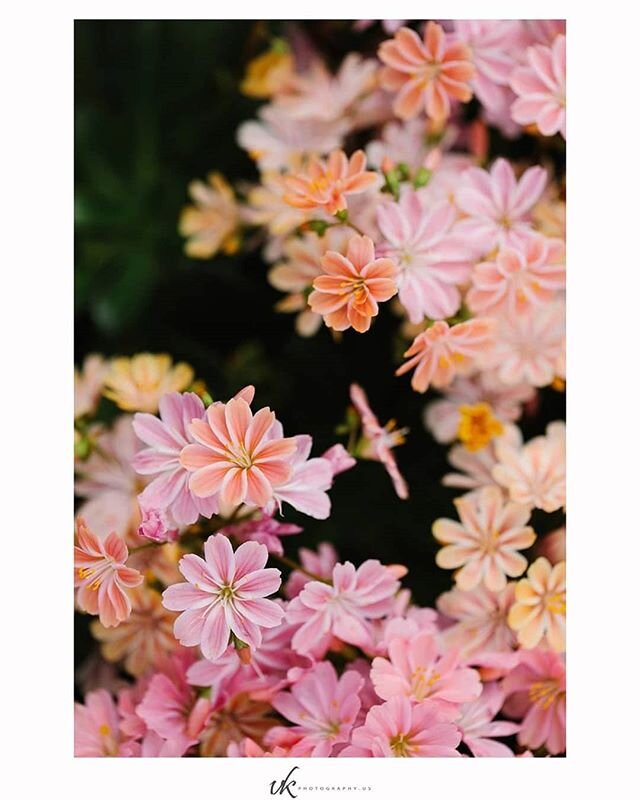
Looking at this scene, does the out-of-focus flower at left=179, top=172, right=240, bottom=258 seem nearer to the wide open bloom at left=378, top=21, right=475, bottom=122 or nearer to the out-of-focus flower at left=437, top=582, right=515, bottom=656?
the wide open bloom at left=378, top=21, right=475, bottom=122

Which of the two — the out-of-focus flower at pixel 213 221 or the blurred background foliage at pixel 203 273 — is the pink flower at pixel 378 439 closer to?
the blurred background foliage at pixel 203 273

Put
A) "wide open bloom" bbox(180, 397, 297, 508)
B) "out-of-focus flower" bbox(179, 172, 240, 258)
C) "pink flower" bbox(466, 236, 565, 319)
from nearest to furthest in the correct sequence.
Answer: "wide open bloom" bbox(180, 397, 297, 508) → "pink flower" bbox(466, 236, 565, 319) → "out-of-focus flower" bbox(179, 172, 240, 258)

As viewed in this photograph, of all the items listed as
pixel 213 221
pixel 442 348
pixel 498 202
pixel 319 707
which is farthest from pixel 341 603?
pixel 213 221

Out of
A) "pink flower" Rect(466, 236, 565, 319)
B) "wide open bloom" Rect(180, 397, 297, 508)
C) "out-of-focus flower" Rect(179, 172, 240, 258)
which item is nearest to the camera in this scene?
"wide open bloom" Rect(180, 397, 297, 508)

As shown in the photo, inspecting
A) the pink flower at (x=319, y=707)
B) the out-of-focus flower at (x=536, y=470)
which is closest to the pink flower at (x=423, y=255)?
the out-of-focus flower at (x=536, y=470)

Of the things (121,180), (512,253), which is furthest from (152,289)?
(512,253)

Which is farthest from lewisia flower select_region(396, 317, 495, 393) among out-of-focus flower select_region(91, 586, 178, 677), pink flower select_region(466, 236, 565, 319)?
out-of-focus flower select_region(91, 586, 178, 677)
